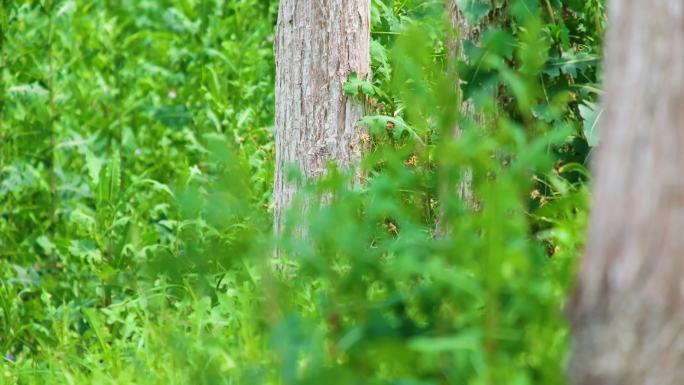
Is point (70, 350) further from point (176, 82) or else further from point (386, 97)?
point (176, 82)

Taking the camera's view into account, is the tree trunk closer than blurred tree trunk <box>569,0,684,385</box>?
No

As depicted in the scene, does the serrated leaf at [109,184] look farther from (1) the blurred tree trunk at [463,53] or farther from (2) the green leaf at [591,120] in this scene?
(2) the green leaf at [591,120]

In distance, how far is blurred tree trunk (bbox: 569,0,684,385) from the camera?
2.58 m

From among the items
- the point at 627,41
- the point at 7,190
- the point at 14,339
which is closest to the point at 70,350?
the point at 14,339

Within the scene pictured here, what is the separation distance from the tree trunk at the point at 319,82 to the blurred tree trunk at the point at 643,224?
3108mm

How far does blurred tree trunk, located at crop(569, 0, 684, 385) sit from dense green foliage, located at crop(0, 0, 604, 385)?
20 centimetres

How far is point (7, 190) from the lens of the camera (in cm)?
718

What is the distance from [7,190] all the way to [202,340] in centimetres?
350

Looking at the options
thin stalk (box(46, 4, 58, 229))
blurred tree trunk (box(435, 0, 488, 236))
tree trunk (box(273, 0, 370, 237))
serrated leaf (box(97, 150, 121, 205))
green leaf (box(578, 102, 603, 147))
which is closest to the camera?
green leaf (box(578, 102, 603, 147))

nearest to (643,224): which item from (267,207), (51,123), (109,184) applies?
(267,207)

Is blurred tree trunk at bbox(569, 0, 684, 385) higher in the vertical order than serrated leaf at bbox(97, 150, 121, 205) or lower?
higher

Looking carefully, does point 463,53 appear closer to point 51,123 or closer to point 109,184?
point 109,184

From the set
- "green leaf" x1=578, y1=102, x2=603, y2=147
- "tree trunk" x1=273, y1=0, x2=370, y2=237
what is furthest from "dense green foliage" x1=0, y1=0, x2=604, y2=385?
"tree trunk" x1=273, y1=0, x2=370, y2=237

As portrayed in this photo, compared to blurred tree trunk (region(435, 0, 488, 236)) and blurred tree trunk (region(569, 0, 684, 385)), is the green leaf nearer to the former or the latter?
blurred tree trunk (region(435, 0, 488, 236))
